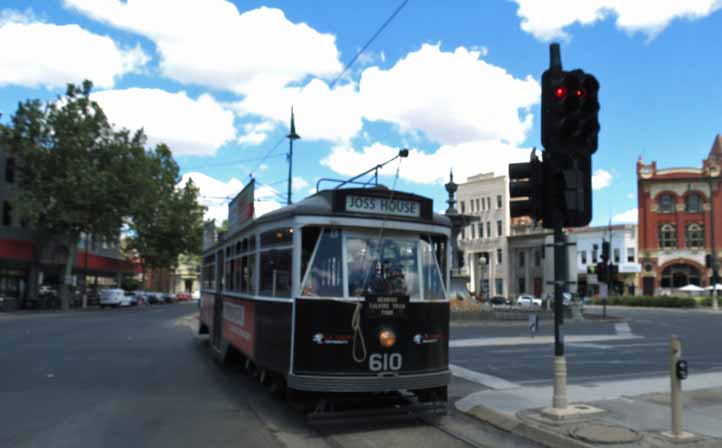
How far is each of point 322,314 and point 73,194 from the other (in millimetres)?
38630

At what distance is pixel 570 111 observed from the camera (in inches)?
307

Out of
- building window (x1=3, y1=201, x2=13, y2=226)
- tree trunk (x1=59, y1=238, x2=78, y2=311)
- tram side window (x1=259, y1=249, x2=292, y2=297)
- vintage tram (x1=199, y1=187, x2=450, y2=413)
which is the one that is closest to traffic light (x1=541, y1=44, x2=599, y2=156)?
vintage tram (x1=199, y1=187, x2=450, y2=413)

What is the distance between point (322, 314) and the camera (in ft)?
24.8

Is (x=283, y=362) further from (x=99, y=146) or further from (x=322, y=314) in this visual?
(x=99, y=146)

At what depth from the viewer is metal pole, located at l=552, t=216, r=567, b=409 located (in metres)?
7.73

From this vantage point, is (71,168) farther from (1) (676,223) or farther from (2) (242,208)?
(1) (676,223)

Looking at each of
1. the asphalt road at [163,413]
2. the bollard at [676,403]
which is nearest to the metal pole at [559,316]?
the asphalt road at [163,413]

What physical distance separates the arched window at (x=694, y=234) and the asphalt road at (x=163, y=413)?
6458cm

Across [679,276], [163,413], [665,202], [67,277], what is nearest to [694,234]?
[665,202]

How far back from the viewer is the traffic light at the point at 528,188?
26.7 ft

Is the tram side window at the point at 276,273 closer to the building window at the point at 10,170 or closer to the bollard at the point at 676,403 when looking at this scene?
the bollard at the point at 676,403

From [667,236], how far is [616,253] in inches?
232

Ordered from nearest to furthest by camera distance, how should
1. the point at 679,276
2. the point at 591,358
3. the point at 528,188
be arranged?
the point at 528,188 < the point at 591,358 < the point at 679,276

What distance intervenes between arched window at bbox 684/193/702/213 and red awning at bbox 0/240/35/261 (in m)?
62.5
